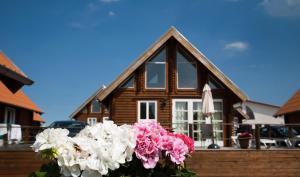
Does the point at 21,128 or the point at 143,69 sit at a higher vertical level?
the point at 143,69

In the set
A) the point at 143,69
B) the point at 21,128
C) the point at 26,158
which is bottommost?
the point at 26,158

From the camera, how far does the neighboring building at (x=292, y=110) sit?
3013 centimetres

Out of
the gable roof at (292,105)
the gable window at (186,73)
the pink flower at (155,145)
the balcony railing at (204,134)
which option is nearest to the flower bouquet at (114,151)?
the pink flower at (155,145)

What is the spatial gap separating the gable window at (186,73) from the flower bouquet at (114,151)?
706 inches

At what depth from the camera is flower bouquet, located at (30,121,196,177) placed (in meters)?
2.10

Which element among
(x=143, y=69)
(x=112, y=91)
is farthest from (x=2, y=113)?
(x=143, y=69)

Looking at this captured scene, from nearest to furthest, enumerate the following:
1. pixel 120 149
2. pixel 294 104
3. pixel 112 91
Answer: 1. pixel 120 149
2. pixel 112 91
3. pixel 294 104

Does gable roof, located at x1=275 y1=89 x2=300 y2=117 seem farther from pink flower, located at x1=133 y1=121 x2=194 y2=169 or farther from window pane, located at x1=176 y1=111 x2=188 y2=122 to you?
pink flower, located at x1=133 y1=121 x2=194 y2=169

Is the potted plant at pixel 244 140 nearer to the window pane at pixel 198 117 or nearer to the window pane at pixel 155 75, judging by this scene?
the window pane at pixel 198 117

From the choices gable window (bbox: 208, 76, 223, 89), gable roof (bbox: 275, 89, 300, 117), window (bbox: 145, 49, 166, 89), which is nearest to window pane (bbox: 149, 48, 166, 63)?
window (bbox: 145, 49, 166, 89)

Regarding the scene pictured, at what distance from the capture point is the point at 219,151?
13.0 m

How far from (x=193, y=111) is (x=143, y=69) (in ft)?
11.1

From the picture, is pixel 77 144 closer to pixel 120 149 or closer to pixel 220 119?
pixel 120 149

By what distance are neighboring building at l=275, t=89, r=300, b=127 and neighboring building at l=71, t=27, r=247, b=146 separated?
11.2m
